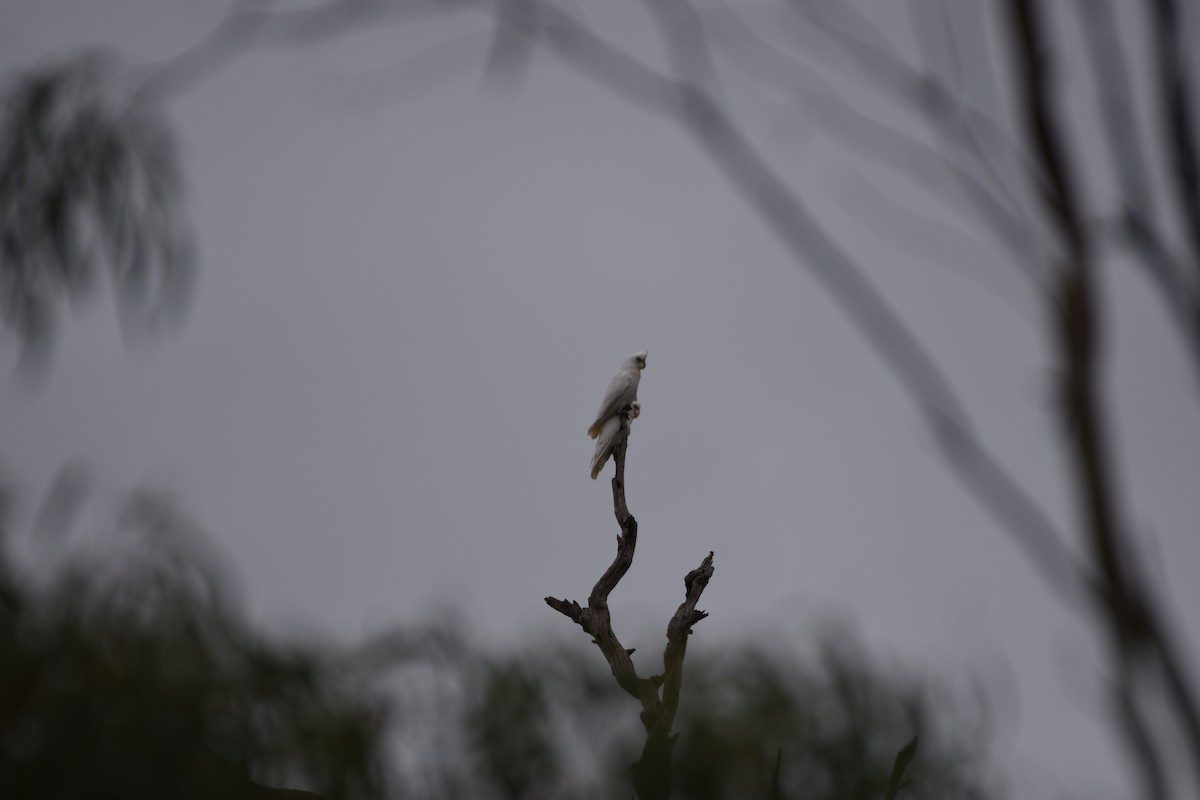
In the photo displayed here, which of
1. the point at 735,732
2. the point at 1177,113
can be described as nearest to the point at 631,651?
the point at 735,732

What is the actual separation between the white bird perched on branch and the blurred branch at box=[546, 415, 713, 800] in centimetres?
17

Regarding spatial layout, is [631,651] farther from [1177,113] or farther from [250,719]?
[1177,113]

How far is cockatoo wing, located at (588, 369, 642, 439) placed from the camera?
3318mm

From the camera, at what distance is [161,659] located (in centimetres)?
161

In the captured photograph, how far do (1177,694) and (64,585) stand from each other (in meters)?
1.63

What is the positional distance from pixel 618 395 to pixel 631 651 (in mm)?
883

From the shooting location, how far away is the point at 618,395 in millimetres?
3324

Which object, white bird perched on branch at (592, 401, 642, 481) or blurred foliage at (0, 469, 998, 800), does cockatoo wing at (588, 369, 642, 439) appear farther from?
blurred foliage at (0, 469, 998, 800)

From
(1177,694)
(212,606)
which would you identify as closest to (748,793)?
(212,606)

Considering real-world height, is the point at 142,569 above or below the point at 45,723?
above

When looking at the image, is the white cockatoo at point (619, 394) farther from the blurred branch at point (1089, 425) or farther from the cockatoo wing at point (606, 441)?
the blurred branch at point (1089, 425)

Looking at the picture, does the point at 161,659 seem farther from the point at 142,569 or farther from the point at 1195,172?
the point at 1195,172

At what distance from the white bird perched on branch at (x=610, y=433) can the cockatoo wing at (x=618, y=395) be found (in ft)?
0.05

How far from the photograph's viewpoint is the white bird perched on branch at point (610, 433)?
3.35 m
